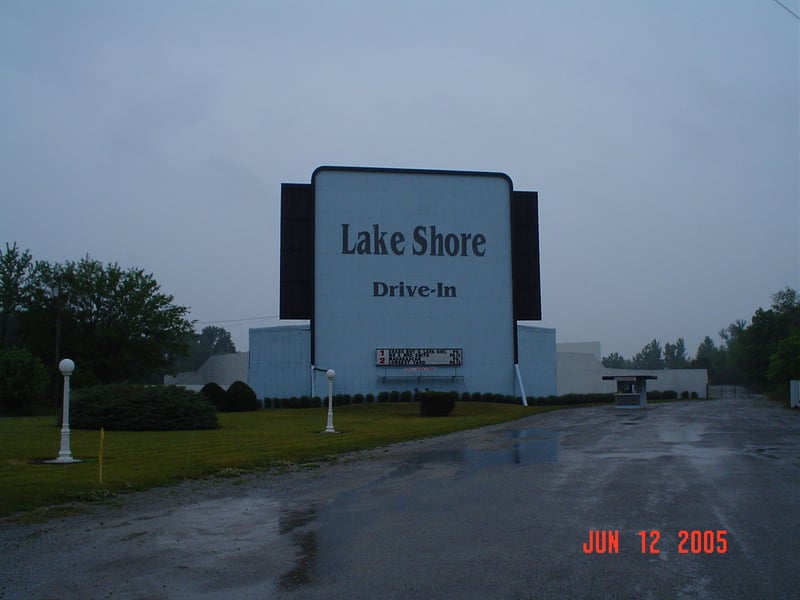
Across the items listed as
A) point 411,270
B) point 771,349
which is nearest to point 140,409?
point 411,270

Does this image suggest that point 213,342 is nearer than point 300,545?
No

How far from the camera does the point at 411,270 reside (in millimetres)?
54438

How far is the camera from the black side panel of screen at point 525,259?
5638 cm

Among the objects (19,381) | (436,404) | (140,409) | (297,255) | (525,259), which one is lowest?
(436,404)

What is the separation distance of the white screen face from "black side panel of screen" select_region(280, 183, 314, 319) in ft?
1.81

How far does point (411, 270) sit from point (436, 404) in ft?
50.7

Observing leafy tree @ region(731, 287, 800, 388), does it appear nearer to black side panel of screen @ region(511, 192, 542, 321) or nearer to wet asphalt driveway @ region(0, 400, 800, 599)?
black side panel of screen @ region(511, 192, 542, 321)

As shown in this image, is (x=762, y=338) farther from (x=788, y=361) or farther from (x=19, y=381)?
(x=19, y=381)

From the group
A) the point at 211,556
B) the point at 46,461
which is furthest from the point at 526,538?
the point at 46,461

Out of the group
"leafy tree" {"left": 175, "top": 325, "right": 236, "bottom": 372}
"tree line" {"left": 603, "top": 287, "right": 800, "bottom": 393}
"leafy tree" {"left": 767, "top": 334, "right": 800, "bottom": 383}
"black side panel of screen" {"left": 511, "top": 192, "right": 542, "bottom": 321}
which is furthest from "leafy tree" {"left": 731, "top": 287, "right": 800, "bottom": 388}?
"leafy tree" {"left": 175, "top": 325, "right": 236, "bottom": 372}

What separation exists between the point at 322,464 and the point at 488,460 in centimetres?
377

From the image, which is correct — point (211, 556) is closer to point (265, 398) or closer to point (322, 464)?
point (322, 464)

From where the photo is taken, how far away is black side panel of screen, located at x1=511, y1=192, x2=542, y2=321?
185ft

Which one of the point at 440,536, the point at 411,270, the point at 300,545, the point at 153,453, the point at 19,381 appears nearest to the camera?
the point at 300,545
